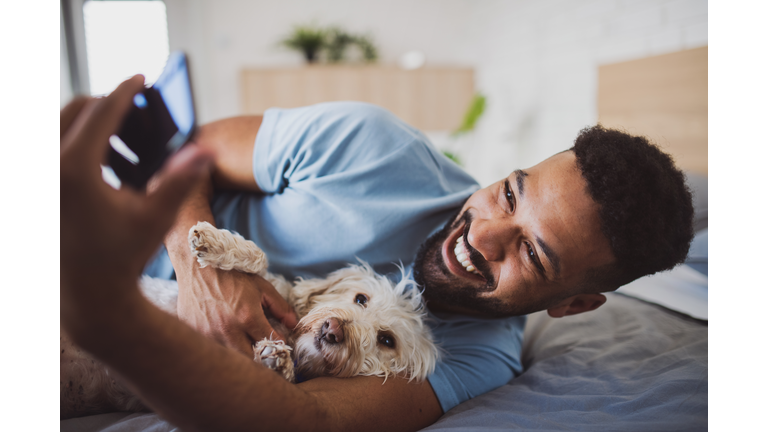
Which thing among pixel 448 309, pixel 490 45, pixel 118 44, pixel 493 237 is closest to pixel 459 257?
pixel 493 237

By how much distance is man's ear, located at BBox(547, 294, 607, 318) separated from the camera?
1.14 meters

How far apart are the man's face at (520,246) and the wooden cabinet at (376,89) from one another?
132 inches

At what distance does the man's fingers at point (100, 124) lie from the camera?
15.6 inches

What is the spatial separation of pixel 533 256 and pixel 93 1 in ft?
9.97

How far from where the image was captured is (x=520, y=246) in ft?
3.28

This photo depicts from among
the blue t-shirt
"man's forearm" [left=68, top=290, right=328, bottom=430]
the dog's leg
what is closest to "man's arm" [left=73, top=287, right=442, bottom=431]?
"man's forearm" [left=68, top=290, right=328, bottom=430]

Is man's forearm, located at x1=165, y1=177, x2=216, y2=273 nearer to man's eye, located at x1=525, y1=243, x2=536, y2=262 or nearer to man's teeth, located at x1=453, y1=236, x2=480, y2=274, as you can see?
man's teeth, located at x1=453, y1=236, x2=480, y2=274

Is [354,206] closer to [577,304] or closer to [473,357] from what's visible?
[473,357]

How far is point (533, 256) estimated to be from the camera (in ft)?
3.22

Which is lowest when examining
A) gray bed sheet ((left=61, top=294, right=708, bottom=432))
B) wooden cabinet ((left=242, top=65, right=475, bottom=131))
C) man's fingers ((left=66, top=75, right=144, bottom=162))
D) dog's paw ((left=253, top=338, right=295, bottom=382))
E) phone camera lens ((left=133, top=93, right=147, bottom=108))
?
gray bed sheet ((left=61, top=294, right=708, bottom=432))

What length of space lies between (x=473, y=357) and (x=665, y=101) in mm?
1655

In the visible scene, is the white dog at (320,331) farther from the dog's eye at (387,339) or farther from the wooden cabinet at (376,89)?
the wooden cabinet at (376,89)

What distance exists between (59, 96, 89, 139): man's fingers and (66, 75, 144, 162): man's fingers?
0.36ft
